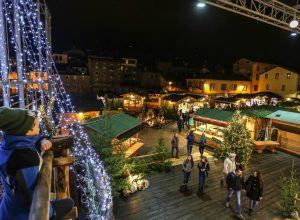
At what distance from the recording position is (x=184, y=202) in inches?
351

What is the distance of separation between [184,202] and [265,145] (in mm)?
9020

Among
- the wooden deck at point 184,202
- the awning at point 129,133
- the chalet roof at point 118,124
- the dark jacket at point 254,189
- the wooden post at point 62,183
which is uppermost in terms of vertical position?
the wooden post at point 62,183

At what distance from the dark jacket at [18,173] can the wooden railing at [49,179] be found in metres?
0.09

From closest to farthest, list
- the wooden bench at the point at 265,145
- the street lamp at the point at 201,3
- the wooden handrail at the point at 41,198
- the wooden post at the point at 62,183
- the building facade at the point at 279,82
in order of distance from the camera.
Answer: the wooden handrail at the point at 41,198 → the wooden post at the point at 62,183 → the street lamp at the point at 201,3 → the wooden bench at the point at 265,145 → the building facade at the point at 279,82

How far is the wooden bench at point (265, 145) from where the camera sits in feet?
48.6

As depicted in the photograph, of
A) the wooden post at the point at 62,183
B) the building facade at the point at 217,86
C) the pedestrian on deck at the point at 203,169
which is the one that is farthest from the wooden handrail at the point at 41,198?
the building facade at the point at 217,86

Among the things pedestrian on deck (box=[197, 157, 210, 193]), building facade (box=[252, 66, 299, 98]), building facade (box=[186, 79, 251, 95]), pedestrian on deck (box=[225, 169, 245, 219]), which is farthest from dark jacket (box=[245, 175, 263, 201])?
building facade (box=[252, 66, 299, 98])

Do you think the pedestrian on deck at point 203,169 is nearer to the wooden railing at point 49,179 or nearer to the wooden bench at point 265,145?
the wooden bench at point 265,145

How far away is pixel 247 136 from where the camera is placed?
12.2 metres

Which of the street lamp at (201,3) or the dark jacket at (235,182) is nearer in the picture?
the dark jacket at (235,182)

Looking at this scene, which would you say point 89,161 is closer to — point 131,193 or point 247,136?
point 131,193

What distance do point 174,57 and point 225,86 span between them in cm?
2402

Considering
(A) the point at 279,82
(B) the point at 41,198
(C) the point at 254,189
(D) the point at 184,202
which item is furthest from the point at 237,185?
(A) the point at 279,82

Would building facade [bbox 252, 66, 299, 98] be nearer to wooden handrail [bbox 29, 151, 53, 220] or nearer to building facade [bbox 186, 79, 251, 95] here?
building facade [bbox 186, 79, 251, 95]
